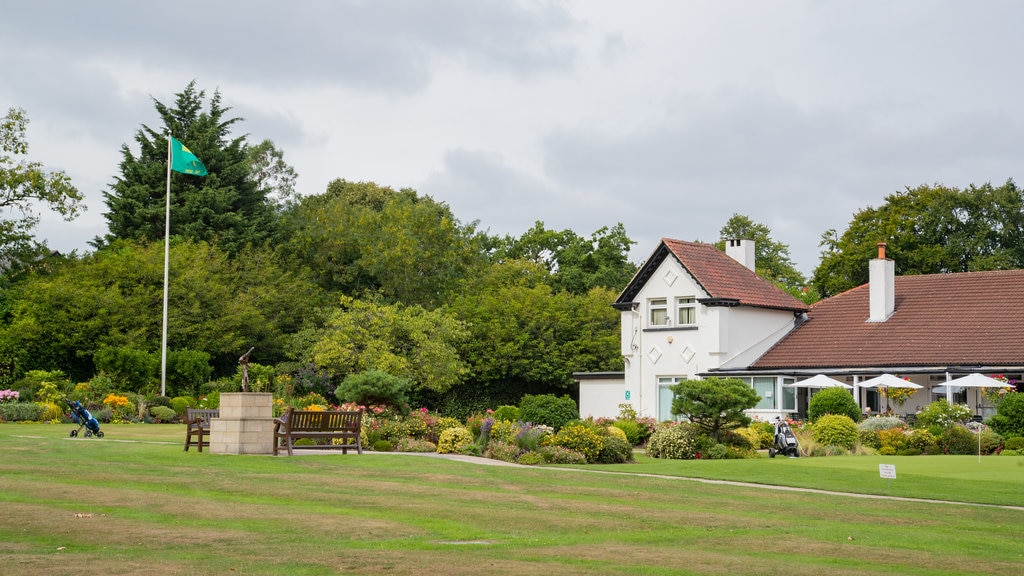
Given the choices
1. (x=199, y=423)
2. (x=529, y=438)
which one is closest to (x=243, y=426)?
(x=199, y=423)

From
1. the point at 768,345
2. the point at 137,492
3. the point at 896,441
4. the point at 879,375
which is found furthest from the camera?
the point at 768,345

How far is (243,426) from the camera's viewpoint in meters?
23.8

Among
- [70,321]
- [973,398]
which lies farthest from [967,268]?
[70,321]

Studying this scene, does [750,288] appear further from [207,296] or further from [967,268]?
[207,296]

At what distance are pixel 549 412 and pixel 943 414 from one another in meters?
12.6

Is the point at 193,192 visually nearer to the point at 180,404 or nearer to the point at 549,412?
the point at 180,404

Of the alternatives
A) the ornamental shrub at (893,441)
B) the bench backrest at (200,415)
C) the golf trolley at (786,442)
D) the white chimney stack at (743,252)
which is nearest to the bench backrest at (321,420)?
the bench backrest at (200,415)

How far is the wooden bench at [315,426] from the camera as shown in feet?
79.0

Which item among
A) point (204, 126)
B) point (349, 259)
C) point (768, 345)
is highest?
point (204, 126)

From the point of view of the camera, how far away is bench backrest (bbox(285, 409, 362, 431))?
24406 millimetres

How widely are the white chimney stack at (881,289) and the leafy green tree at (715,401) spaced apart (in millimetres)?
17879

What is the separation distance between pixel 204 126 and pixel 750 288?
30231mm

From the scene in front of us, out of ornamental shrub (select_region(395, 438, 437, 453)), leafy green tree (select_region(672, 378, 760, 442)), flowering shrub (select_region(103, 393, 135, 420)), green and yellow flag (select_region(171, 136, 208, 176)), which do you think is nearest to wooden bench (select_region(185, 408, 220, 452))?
ornamental shrub (select_region(395, 438, 437, 453))

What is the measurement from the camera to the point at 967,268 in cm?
6103
